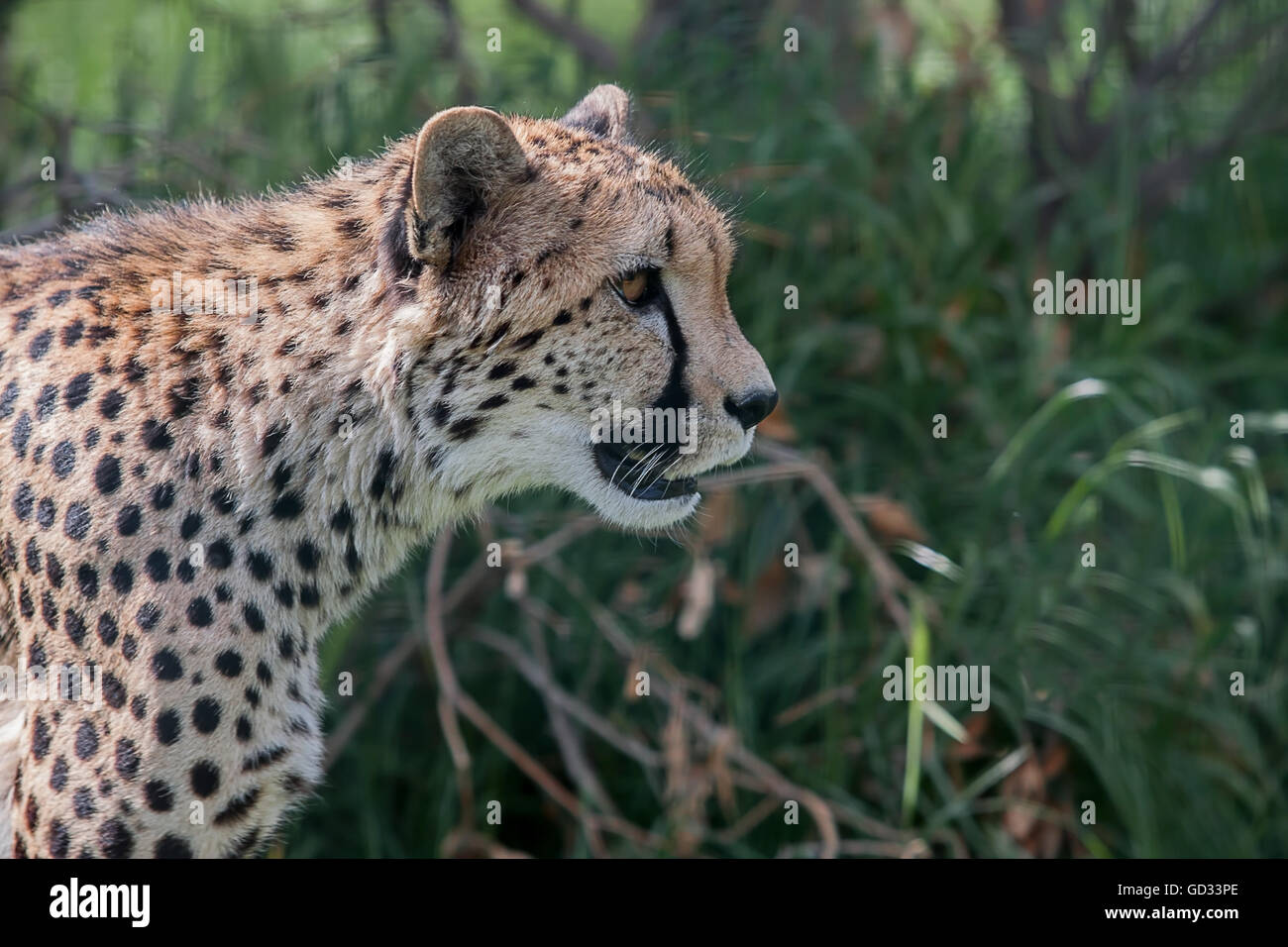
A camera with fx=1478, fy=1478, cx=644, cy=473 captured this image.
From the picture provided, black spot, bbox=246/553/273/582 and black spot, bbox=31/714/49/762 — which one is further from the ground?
black spot, bbox=246/553/273/582

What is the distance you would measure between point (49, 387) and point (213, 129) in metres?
2.68

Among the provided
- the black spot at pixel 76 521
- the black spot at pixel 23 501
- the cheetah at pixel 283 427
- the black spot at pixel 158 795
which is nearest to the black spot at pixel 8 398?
the cheetah at pixel 283 427

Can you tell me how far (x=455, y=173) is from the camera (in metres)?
2.67

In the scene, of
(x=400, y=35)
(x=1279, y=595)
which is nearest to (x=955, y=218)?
(x=1279, y=595)

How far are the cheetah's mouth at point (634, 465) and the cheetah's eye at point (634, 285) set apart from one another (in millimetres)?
286

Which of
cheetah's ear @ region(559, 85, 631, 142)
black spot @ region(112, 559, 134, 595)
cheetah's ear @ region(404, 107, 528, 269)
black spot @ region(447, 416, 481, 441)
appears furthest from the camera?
cheetah's ear @ region(559, 85, 631, 142)

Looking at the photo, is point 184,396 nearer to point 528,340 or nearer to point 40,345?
point 40,345

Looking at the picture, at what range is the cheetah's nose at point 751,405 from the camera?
2.83 meters

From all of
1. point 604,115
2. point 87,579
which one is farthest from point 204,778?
point 604,115

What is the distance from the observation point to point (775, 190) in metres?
5.10

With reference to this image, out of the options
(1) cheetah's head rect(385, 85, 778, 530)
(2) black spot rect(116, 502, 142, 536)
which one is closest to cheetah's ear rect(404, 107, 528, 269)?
(1) cheetah's head rect(385, 85, 778, 530)

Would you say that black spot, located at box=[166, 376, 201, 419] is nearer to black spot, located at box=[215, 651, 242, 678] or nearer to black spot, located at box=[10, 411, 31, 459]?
black spot, located at box=[10, 411, 31, 459]

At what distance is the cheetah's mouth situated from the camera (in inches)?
114
